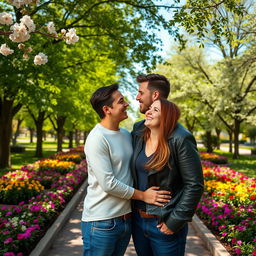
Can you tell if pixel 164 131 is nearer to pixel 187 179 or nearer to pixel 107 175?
pixel 187 179

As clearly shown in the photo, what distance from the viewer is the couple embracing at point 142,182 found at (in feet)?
7.35

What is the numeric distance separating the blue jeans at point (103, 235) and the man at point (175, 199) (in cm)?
19

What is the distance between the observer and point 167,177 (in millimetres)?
2336

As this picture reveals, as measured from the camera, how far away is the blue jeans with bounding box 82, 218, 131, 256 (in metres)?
2.38

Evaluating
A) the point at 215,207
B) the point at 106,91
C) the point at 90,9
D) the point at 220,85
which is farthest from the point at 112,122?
the point at 220,85

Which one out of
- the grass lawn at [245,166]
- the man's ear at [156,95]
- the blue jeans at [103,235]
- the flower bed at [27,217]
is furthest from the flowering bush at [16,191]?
the grass lawn at [245,166]

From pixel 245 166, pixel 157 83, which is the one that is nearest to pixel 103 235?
pixel 157 83

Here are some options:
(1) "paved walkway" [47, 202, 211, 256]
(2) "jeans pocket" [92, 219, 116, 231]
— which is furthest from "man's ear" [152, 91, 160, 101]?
(1) "paved walkway" [47, 202, 211, 256]

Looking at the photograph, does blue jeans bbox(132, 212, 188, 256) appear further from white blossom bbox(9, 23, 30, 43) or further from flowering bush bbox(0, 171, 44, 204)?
flowering bush bbox(0, 171, 44, 204)

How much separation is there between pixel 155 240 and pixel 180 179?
0.54m

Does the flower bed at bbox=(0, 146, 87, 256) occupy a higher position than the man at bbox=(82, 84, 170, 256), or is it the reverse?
the man at bbox=(82, 84, 170, 256)

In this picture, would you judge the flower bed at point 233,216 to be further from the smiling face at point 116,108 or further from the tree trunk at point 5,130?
the tree trunk at point 5,130

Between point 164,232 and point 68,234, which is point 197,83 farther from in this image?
point 164,232

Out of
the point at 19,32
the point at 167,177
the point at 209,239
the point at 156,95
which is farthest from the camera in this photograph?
the point at 209,239
